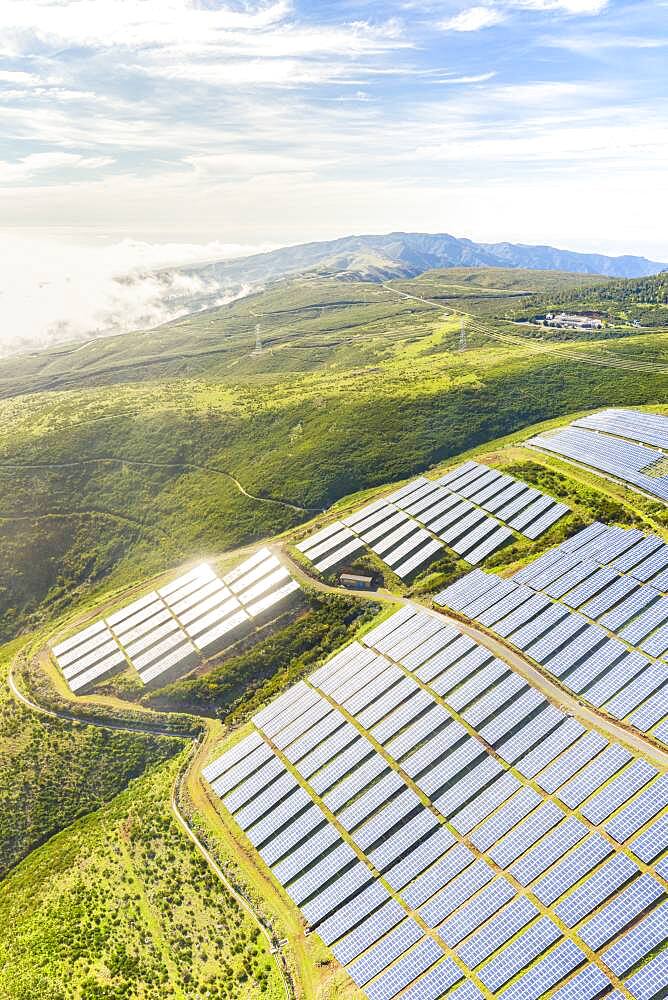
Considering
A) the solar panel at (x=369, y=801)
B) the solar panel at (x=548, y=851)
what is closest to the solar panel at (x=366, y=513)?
the solar panel at (x=369, y=801)

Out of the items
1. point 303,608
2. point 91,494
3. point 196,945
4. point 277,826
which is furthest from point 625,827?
point 91,494

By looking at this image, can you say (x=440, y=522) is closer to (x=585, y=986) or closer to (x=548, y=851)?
(x=548, y=851)

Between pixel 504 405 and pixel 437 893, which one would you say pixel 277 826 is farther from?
pixel 504 405

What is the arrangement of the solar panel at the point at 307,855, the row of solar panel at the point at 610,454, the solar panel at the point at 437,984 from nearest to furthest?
1. the solar panel at the point at 437,984
2. the solar panel at the point at 307,855
3. the row of solar panel at the point at 610,454

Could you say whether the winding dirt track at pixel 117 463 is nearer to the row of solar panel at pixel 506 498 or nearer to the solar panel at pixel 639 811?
the row of solar panel at pixel 506 498

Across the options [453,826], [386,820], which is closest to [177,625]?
[386,820]

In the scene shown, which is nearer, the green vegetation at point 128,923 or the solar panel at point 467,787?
the green vegetation at point 128,923
